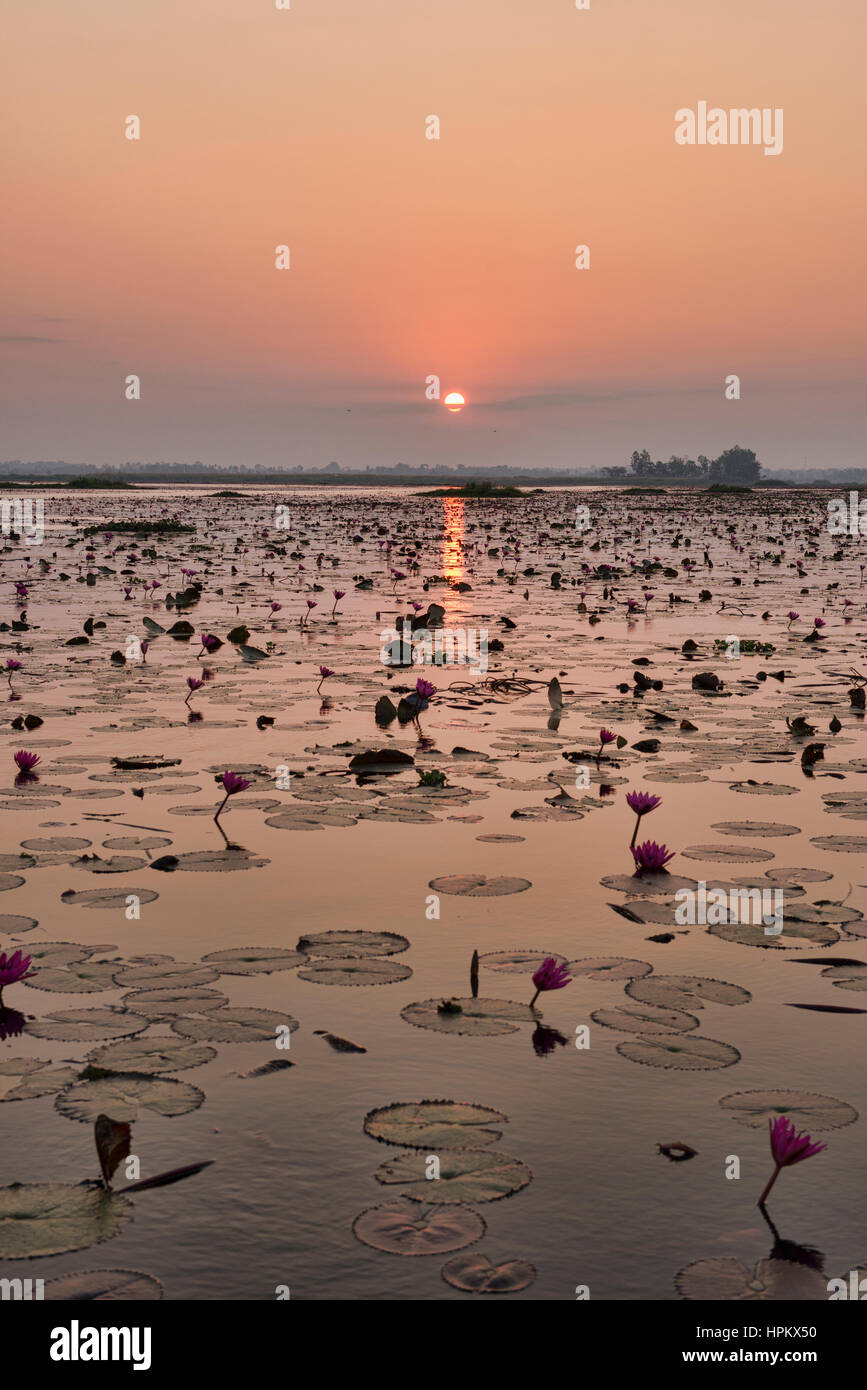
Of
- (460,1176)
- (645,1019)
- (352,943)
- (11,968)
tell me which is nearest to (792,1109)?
(645,1019)

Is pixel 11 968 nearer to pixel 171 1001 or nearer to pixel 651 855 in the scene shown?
pixel 171 1001

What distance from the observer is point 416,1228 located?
248cm

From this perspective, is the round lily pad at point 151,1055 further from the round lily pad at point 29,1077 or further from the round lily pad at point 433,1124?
the round lily pad at point 433,1124

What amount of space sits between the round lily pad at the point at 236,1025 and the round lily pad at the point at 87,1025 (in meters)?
0.13

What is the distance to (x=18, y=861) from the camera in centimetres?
502

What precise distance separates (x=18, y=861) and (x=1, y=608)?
1134cm

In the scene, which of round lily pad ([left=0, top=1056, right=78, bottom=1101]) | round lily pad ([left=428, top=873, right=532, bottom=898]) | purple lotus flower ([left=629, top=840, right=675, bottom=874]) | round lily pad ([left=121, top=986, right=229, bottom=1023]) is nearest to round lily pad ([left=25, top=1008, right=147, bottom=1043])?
round lily pad ([left=121, top=986, right=229, bottom=1023])

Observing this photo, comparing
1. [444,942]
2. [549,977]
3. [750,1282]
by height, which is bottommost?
[750,1282]

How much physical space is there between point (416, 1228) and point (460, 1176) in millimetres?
223

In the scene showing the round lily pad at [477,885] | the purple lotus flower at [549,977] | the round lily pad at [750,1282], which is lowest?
the round lily pad at [750,1282]

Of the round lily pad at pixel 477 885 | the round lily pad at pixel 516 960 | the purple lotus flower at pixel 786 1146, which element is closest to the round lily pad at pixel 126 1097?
the round lily pad at pixel 516 960

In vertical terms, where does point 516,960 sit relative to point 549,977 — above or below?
below

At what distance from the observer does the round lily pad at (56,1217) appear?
2420 mm
